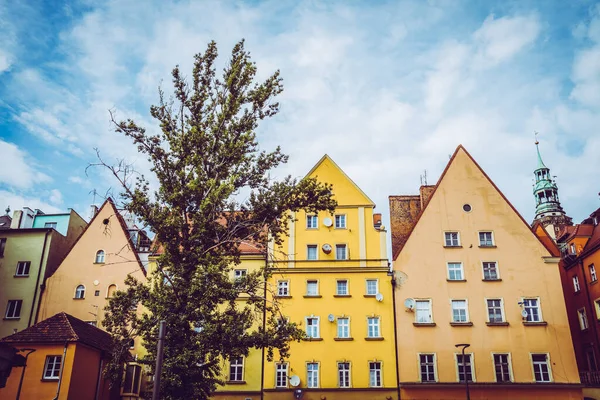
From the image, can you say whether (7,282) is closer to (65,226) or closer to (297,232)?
(65,226)

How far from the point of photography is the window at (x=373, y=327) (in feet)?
110

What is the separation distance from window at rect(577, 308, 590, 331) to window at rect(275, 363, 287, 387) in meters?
21.1

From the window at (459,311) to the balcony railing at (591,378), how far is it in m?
8.98

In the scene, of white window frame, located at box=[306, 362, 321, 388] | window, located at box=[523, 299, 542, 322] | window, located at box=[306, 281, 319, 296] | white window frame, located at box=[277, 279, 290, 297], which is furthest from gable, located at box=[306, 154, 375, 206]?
window, located at box=[523, 299, 542, 322]

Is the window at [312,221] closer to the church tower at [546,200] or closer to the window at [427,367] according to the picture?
the window at [427,367]

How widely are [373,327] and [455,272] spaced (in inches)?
264

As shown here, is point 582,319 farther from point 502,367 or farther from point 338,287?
point 338,287

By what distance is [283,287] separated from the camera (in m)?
35.1

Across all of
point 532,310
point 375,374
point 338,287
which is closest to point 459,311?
point 532,310

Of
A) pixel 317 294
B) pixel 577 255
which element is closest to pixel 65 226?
pixel 317 294

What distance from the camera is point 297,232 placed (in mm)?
36469

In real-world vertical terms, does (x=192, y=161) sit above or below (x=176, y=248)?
above

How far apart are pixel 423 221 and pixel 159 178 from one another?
2064 centimetres

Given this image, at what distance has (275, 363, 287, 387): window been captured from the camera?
32.6 m
